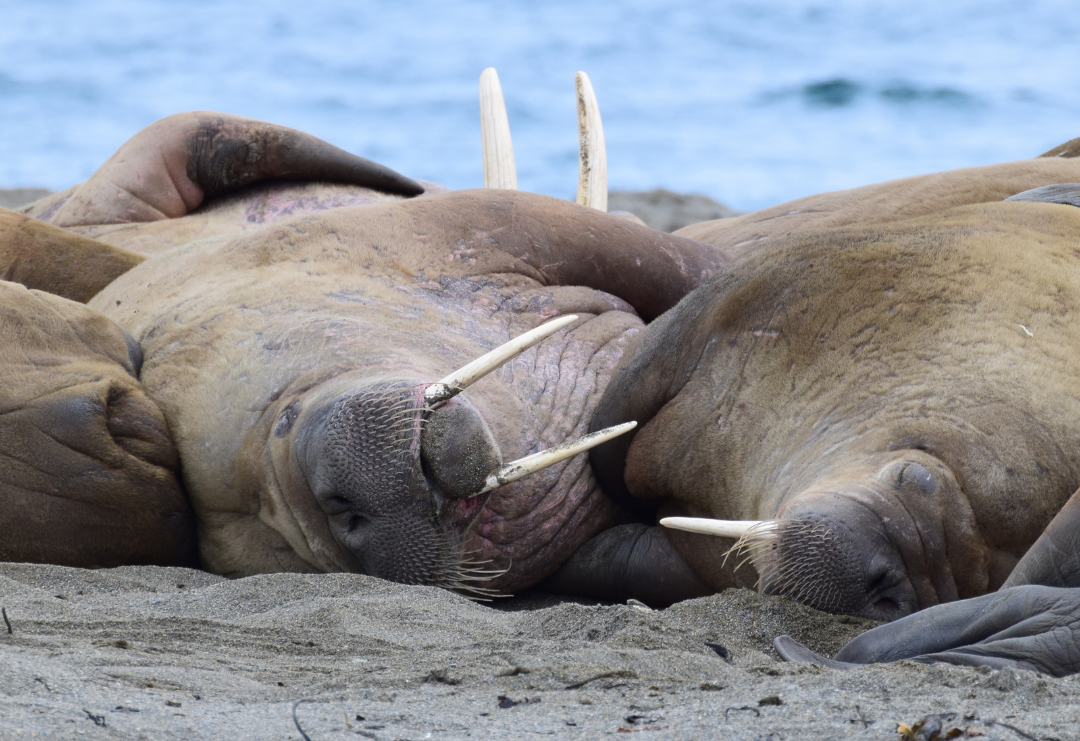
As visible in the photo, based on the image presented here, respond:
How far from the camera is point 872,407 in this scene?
3566 mm

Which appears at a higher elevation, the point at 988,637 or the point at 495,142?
the point at 495,142

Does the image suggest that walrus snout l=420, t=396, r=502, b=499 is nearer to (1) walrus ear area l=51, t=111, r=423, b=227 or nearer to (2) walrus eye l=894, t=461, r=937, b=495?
(2) walrus eye l=894, t=461, r=937, b=495

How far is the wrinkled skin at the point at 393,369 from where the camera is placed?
12.3 feet

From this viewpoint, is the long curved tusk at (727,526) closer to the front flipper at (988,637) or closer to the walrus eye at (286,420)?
the front flipper at (988,637)

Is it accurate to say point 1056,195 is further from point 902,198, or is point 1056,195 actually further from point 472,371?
point 472,371

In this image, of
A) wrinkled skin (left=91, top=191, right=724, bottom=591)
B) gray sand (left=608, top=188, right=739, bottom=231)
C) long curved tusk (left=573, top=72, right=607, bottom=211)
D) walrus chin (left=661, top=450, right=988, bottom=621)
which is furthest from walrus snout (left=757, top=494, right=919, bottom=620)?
gray sand (left=608, top=188, right=739, bottom=231)

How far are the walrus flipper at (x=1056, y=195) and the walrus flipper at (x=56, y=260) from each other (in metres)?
3.60

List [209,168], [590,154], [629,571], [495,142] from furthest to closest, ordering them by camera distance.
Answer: [209,168], [495,142], [590,154], [629,571]

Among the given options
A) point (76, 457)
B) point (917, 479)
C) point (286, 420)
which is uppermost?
point (917, 479)

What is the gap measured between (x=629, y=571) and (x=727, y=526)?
100cm

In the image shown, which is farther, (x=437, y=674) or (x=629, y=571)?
(x=629, y=571)

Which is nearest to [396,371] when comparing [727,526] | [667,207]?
[727,526]

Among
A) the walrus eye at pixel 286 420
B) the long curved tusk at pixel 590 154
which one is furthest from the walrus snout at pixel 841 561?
the long curved tusk at pixel 590 154

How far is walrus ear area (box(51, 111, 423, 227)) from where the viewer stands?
6801 mm
